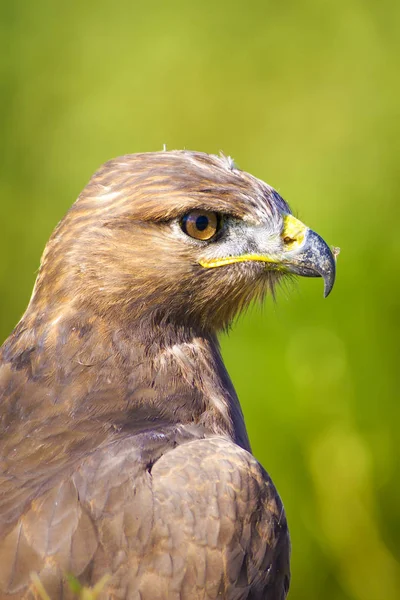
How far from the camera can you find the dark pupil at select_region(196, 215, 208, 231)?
4.16m

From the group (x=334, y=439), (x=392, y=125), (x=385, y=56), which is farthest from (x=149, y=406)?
(x=385, y=56)

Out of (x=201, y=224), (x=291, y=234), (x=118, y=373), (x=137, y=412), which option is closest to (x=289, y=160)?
(x=291, y=234)

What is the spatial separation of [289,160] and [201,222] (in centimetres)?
478

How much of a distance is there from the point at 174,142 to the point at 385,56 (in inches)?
70.4

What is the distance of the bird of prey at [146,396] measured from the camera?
3.40 m

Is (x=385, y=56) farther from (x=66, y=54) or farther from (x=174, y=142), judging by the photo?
(x=66, y=54)

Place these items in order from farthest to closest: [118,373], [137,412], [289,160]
Result: [289,160]
[118,373]
[137,412]

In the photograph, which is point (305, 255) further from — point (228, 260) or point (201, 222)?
point (201, 222)

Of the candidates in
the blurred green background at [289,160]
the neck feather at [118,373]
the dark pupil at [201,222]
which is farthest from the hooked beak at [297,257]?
the blurred green background at [289,160]

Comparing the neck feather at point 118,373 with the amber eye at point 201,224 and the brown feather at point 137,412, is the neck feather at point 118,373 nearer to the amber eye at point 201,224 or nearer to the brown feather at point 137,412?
the brown feather at point 137,412

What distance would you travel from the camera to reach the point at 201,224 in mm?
4168

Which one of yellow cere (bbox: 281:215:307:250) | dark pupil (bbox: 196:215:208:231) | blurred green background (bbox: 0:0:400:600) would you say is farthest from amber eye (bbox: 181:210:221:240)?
blurred green background (bbox: 0:0:400:600)

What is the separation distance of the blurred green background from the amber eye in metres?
2.84

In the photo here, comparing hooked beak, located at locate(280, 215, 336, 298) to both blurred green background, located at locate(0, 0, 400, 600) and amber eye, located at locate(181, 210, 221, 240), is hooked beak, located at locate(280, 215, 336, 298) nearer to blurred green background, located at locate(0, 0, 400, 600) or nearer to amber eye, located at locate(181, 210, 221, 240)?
amber eye, located at locate(181, 210, 221, 240)
